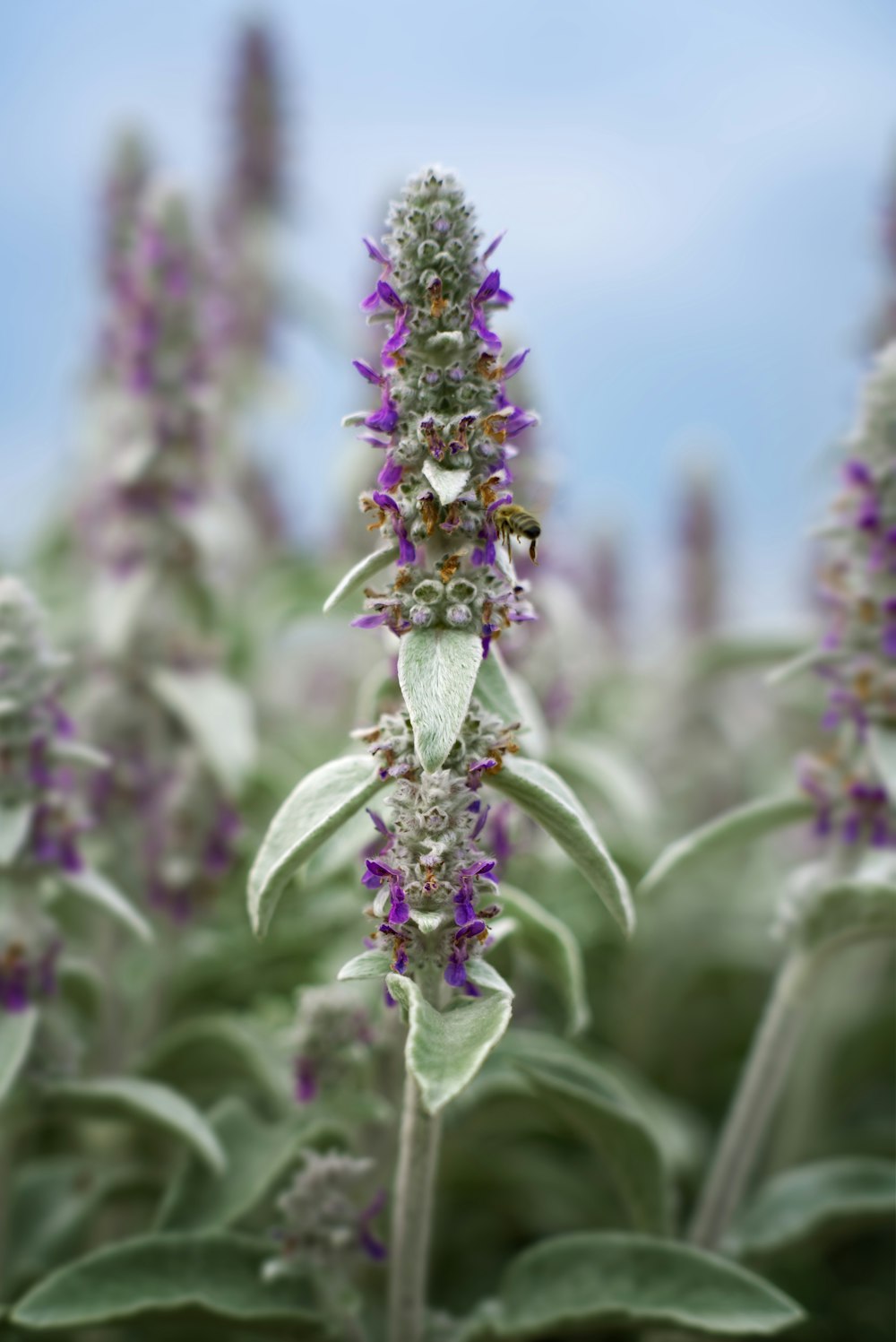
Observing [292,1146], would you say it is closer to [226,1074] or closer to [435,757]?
[226,1074]

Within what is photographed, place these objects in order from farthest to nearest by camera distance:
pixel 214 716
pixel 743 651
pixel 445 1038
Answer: pixel 743 651 → pixel 214 716 → pixel 445 1038

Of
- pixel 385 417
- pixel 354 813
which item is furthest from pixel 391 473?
pixel 354 813

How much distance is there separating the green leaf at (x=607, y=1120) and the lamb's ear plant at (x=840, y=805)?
135 mm

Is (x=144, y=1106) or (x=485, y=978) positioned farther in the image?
(x=144, y=1106)

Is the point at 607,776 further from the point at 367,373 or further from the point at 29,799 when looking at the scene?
the point at 367,373

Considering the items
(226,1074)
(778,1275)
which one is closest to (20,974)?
(226,1074)

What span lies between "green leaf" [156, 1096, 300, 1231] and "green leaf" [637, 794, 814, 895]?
66 centimetres

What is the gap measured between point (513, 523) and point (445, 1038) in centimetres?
53

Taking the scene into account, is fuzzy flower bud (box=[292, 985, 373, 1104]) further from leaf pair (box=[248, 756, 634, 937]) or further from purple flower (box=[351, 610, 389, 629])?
purple flower (box=[351, 610, 389, 629])

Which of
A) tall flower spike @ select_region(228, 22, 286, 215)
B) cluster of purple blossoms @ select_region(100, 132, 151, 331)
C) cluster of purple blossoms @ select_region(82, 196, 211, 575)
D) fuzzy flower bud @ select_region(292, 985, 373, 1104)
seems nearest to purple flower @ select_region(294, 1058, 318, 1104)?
fuzzy flower bud @ select_region(292, 985, 373, 1104)

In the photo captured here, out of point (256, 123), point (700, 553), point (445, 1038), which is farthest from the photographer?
point (256, 123)

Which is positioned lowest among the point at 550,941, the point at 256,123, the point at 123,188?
the point at 550,941

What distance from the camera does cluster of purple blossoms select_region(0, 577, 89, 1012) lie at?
1.80 m

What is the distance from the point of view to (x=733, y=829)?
2.05m
